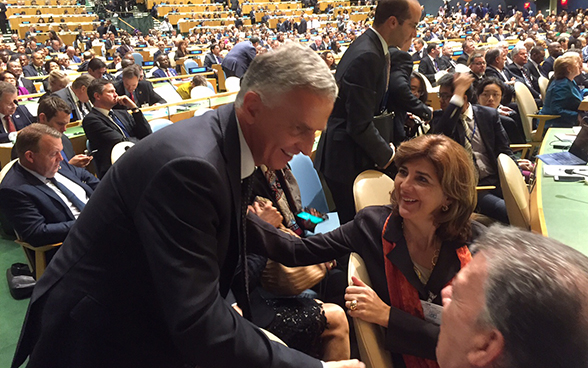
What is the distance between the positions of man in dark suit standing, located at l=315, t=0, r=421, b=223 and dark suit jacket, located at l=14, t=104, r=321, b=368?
137cm

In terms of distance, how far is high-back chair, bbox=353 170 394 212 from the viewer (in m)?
2.11

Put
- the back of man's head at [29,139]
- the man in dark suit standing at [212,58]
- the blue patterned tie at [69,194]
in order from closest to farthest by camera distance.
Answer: the back of man's head at [29,139] → the blue patterned tie at [69,194] → the man in dark suit standing at [212,58]

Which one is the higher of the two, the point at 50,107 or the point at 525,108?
the point at 50,107

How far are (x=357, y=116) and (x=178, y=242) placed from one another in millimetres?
1608

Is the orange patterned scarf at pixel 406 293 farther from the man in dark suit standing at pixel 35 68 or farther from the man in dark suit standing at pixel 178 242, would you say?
the man in dark suit standing at pixel 35 68

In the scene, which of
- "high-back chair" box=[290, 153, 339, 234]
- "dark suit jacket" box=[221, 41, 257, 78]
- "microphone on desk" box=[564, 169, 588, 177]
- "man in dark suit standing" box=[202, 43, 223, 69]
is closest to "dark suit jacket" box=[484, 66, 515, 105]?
"microphone on desk" box=[564, 169, 588, 177]

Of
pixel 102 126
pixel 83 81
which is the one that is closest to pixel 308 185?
pixel 102 126

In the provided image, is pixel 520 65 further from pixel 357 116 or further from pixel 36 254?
pixel 36 254

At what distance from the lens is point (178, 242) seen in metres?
0.86

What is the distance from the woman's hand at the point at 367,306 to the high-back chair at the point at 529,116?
4.00m

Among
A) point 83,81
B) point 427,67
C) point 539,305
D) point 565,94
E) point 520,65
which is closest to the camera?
point 539,305

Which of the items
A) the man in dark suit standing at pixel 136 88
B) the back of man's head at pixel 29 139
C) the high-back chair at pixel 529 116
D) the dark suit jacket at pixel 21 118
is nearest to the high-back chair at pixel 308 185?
the back of man's head at pixel 29 139

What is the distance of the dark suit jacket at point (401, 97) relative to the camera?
2.76 m

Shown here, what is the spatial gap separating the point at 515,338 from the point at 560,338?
0.06 meters
